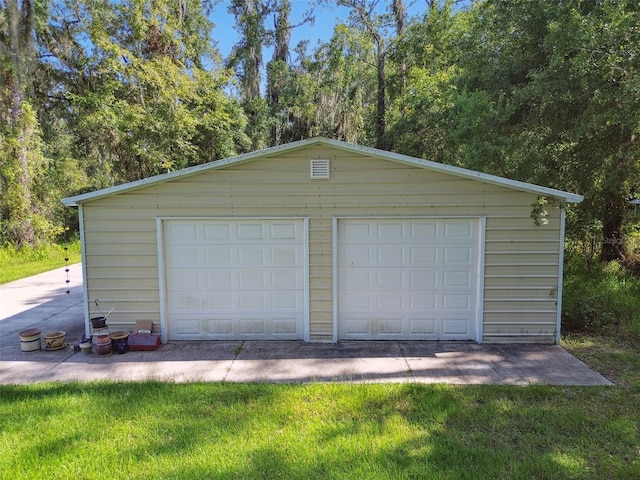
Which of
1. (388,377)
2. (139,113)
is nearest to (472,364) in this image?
(388,377)

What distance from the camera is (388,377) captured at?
14.7 feet

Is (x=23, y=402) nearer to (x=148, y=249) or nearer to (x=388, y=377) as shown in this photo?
(x=148, y=249)

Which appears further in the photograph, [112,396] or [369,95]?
[369,95]

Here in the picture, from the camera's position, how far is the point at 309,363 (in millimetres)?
4910

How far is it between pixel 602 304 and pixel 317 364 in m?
4.88

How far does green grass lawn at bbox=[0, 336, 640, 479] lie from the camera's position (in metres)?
2.92

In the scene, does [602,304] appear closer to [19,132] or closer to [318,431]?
[318,431]

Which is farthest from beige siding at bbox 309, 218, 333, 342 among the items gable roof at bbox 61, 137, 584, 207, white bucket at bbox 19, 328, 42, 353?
white bucket at bbox 19, 328, 42, 353

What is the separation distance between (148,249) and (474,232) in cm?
449

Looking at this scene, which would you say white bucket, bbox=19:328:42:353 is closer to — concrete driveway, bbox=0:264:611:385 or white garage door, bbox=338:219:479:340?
concrete driveway, bbox=0:264:611:385

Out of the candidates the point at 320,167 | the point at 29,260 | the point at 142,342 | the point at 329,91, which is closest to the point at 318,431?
the point at 142,342

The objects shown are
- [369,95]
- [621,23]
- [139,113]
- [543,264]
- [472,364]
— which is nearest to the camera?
[472,364]

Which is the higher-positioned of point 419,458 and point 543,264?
point 543,264

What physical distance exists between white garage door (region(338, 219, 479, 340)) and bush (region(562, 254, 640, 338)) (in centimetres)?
195
